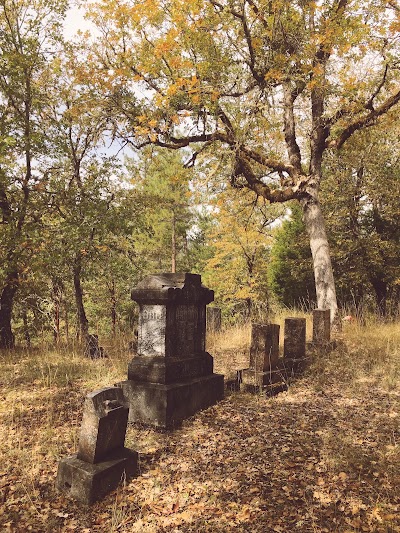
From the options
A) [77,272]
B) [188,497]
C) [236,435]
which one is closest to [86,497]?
[188,497]

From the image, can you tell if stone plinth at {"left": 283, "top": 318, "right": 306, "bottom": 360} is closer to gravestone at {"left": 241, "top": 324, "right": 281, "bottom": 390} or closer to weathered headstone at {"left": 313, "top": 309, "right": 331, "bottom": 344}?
weathered headstone at {"left": 313, "top": 309, "right": 331, "bottom": 344}

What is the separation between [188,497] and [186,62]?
10288 millimetres

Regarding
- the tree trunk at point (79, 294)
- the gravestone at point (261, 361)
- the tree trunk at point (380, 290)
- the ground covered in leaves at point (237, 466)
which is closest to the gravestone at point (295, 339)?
the gravestone at point (261, 361)

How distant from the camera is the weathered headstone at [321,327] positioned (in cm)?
847

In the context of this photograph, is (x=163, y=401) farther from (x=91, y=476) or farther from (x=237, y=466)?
(x=91, y=476)

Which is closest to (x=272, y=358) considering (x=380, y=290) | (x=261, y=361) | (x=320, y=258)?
(x=261, y=361)

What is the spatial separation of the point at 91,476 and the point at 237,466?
149 cm

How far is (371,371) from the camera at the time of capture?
7.00 meters

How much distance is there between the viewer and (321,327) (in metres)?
8.52

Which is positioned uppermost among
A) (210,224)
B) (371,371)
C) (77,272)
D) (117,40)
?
(117,40)

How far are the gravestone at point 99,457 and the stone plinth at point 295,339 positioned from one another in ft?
14.5

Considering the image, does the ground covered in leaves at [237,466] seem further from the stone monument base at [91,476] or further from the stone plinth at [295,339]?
the stone plinth at [295,339]

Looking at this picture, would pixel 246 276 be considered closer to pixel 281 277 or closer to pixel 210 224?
pixel 281 277

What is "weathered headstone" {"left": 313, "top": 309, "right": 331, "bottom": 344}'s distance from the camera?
8471 millimetres
